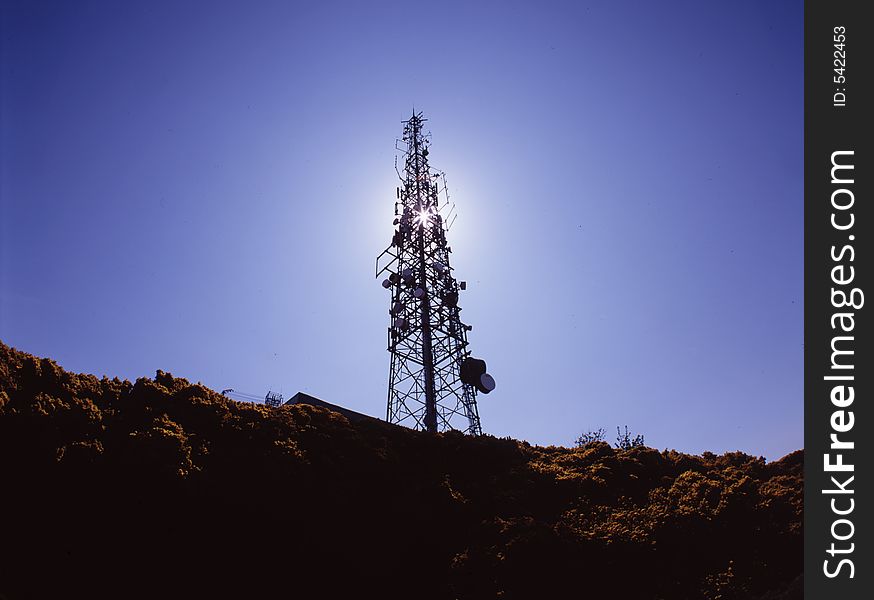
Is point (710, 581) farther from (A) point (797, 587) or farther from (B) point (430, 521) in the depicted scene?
(B) point (430, 521)

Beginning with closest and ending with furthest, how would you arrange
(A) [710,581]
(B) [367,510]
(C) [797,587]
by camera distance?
1. (C) [797,587]
2. (A) [710,581]
3. (B) [367,510]

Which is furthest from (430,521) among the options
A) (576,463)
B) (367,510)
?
(576,463)

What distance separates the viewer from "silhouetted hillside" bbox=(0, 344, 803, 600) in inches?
350

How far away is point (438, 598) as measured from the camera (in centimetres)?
1050

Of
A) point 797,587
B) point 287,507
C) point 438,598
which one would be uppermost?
point 287,507

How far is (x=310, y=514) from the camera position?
11.5 metres

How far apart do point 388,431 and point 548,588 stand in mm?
6946

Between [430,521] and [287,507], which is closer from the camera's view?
[287,507]

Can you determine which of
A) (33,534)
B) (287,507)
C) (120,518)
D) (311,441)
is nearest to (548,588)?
(287,507)

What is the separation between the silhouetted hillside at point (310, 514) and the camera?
888 cm

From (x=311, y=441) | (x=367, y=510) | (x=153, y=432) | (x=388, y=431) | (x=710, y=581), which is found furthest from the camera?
(x=388, y=431)

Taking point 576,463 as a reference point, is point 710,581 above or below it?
below

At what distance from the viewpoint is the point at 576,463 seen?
53.7 ft

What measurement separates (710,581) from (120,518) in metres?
11.3
